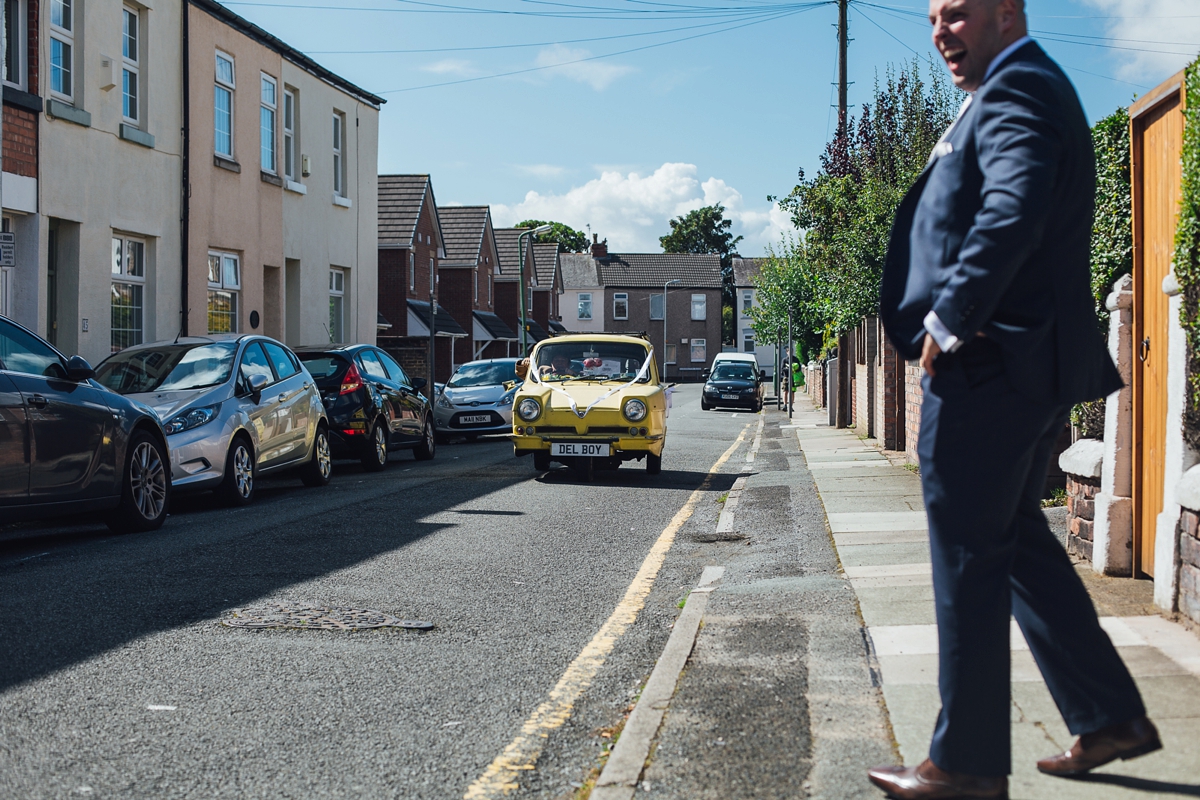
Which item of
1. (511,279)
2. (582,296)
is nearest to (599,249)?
(582,296)

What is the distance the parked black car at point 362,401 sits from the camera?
14.9 meters

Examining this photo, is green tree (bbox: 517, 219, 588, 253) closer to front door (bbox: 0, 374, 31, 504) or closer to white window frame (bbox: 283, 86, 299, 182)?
white window frame (bbox: 283, 86, 299, 182)

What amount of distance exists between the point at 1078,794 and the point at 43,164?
51.2 feet

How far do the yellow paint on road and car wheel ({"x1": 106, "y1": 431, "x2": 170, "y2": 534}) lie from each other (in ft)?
12.7

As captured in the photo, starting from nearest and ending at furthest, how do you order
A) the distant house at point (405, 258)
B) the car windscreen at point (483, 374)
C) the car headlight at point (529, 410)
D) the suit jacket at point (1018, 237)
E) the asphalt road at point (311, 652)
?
the suit jacket at point (1018, 237)
the asphalt road at point (311, 652)
the car headlight at point (529, 410)
the car windscreen at point (483, 374)
the distant house at point (405, 258)

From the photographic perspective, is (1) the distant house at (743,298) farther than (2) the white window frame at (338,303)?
Yes

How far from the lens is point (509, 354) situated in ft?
192

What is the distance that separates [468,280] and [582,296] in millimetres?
40700

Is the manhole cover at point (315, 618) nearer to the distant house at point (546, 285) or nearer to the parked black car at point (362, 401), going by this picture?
the parked black car at point (362, 401)

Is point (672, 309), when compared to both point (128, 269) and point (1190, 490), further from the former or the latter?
point (1190, 490)

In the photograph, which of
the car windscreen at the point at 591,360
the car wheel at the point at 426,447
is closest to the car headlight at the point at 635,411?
the car windscreen at the point at 591,360

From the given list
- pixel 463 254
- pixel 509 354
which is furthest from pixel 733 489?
pixel 509 354

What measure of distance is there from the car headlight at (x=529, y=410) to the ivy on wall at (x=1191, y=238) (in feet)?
28.9

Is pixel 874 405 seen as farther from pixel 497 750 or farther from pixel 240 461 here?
pixel 497 750
